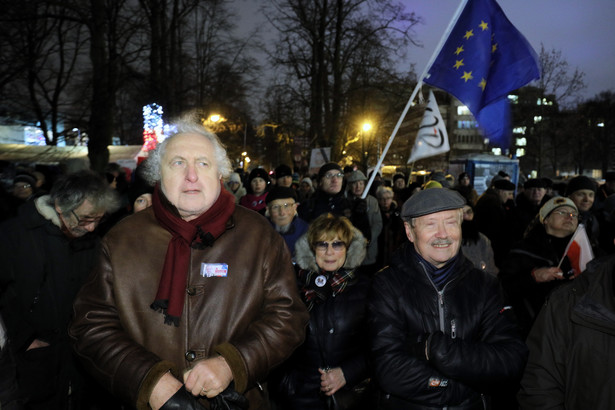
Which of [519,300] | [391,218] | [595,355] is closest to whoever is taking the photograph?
[595,355]

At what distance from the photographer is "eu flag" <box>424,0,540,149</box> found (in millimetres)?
4871

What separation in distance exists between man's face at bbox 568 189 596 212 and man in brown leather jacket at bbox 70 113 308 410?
16.5ft

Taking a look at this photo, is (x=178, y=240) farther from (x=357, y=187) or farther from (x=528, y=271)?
(x=357, y=187)

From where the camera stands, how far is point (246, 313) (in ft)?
6.82

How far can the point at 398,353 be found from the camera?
2242 mm

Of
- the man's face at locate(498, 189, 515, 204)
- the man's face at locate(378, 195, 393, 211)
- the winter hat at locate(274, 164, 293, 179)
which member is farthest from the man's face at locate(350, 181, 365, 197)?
the man's face at locate(498, 189, 515, 204)

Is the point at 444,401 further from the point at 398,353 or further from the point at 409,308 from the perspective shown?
the point at 409,308

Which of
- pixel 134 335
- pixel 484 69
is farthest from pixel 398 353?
pixel 484 69

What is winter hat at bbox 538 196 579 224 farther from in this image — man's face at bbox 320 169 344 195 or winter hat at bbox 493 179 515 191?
winter hat at bbox 493 179 515 191

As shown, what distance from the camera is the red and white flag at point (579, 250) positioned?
10.8ft

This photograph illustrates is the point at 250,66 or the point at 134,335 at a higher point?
the point at 250,66

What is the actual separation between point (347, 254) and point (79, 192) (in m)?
2.03

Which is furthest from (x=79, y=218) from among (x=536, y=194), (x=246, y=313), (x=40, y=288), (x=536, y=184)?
(x=536, y=184)

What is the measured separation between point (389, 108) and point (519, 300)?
67.0 ft
